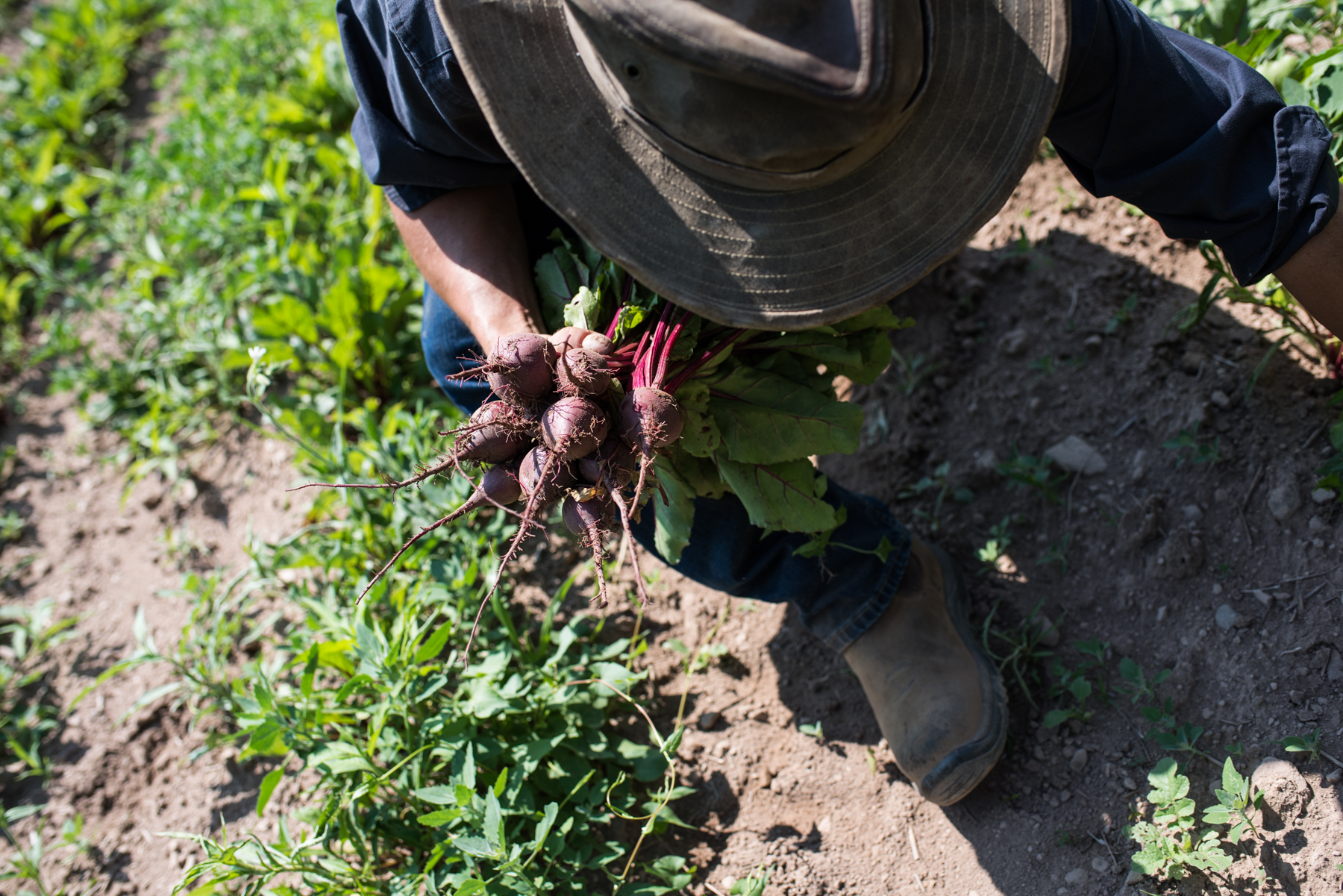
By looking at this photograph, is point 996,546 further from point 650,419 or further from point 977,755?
point 650,419

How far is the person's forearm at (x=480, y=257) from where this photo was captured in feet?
5.79

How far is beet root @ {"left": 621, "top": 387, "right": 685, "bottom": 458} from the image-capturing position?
1.45 meters

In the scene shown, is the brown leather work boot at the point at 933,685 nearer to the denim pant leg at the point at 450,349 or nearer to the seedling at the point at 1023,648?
the seedling at the point at 1023,648

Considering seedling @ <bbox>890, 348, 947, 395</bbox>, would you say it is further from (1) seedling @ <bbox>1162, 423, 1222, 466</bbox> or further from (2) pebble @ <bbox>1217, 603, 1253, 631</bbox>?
(2) pebble @ <bbox>1217, 603, 1253, 631</bbox>

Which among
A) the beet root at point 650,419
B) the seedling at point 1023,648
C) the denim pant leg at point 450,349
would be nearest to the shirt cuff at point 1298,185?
the seedling at point 1023,648

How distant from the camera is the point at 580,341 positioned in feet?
5.16

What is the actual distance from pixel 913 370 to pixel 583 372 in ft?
4.40

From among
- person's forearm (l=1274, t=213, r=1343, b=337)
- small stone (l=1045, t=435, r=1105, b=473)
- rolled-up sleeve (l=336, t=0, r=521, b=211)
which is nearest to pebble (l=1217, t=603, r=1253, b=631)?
small stone (l=1045, t=435, r=1105, b=473)

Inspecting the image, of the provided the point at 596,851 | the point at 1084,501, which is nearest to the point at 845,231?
the point at 1084,501

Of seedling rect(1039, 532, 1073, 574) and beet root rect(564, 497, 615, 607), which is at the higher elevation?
beet root rect(564, 497, 615, 607)

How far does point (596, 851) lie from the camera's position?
1920 mm

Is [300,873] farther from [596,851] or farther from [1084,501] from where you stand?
[1084,501]

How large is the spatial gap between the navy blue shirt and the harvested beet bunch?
18.6 inches

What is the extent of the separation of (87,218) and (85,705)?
2614 mm
